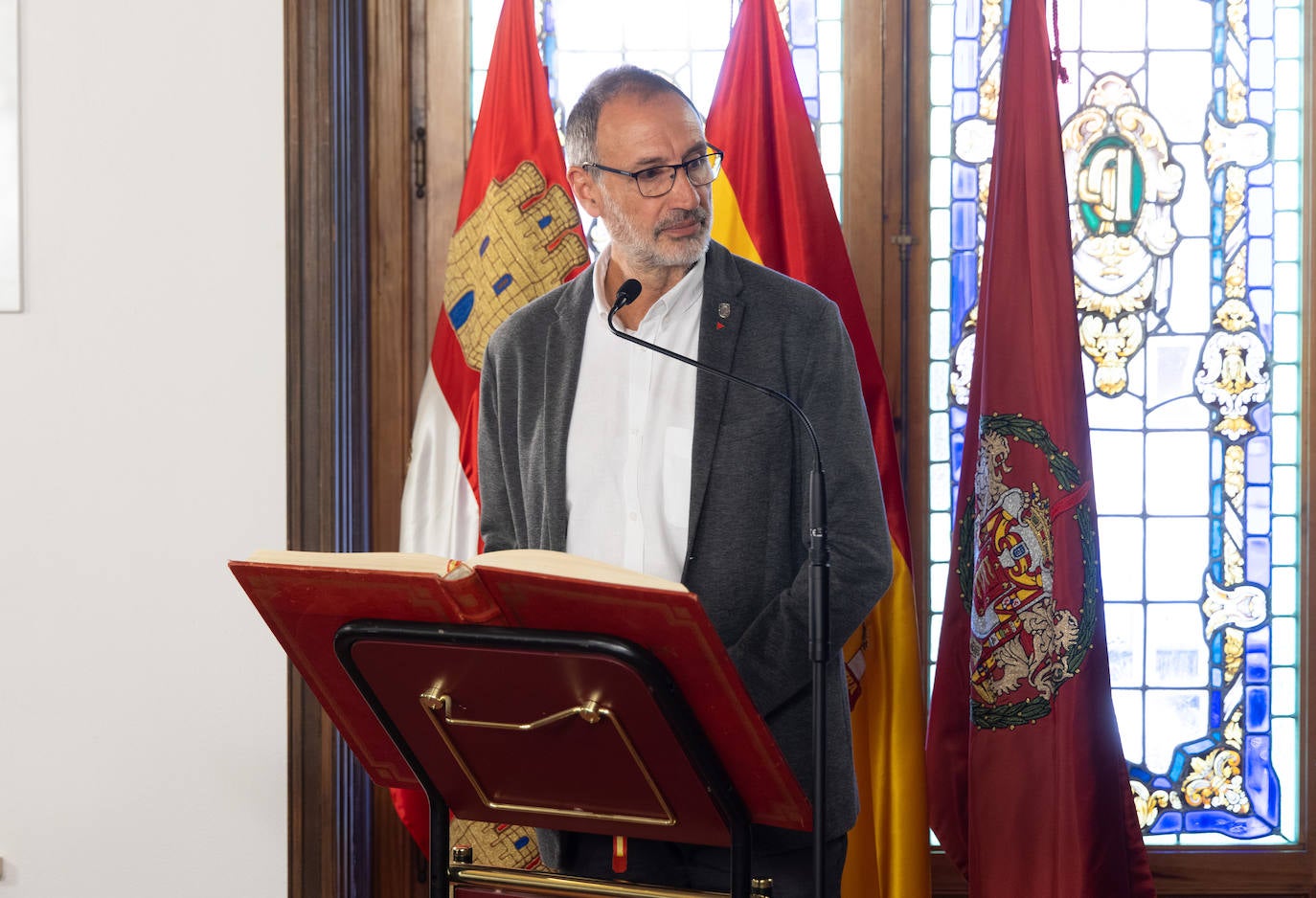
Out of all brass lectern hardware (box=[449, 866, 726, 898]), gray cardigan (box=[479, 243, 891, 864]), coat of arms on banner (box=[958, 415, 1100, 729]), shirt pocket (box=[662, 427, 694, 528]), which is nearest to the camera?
brass lectern hardware (box=[449, 866, 726, 898])

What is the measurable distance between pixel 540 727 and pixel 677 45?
167 centimetres

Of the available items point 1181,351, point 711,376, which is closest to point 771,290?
point 711,376

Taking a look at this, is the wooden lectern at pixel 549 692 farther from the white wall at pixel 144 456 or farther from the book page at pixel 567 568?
the white wall at pixel 144 456

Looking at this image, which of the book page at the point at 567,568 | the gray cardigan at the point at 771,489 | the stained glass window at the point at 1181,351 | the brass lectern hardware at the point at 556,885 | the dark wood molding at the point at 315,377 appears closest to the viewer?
the book page at the point at 567,568

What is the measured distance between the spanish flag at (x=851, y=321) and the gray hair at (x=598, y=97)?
559 mm

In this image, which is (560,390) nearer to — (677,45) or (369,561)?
(369,561)

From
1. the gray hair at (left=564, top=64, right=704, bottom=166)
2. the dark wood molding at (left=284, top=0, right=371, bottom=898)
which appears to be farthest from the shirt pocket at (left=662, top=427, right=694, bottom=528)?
the dark wood molding at (left=284, top=0, right=371, bottom=898)

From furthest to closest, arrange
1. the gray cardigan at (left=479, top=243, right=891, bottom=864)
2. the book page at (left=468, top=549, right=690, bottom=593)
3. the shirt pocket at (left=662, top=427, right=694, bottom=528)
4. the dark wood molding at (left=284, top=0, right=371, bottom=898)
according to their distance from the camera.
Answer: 1. the dark wood molding at (left=284, top=0, right=371, bottom=898)
2. the shirt pocket at (left=662, top=427, right=694, bottom=528)
3. the gray cardigan at (left=479, top=243, right=891, bottom=864)
4. the book page at (left=468, top=549, right=690, bottom=593)

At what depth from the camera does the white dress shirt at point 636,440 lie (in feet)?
4.91

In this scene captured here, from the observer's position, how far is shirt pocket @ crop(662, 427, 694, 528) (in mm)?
1495

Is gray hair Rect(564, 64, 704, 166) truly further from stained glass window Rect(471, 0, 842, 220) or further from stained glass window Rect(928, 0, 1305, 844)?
stained glass window Rect(928, 0, 1305, 844)

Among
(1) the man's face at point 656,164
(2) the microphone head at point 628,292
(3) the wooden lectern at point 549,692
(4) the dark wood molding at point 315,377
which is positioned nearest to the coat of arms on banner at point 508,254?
(4) the dark wood molding at point 315,377

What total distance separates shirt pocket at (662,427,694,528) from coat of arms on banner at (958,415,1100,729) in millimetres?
727

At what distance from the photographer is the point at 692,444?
4.89 feet
